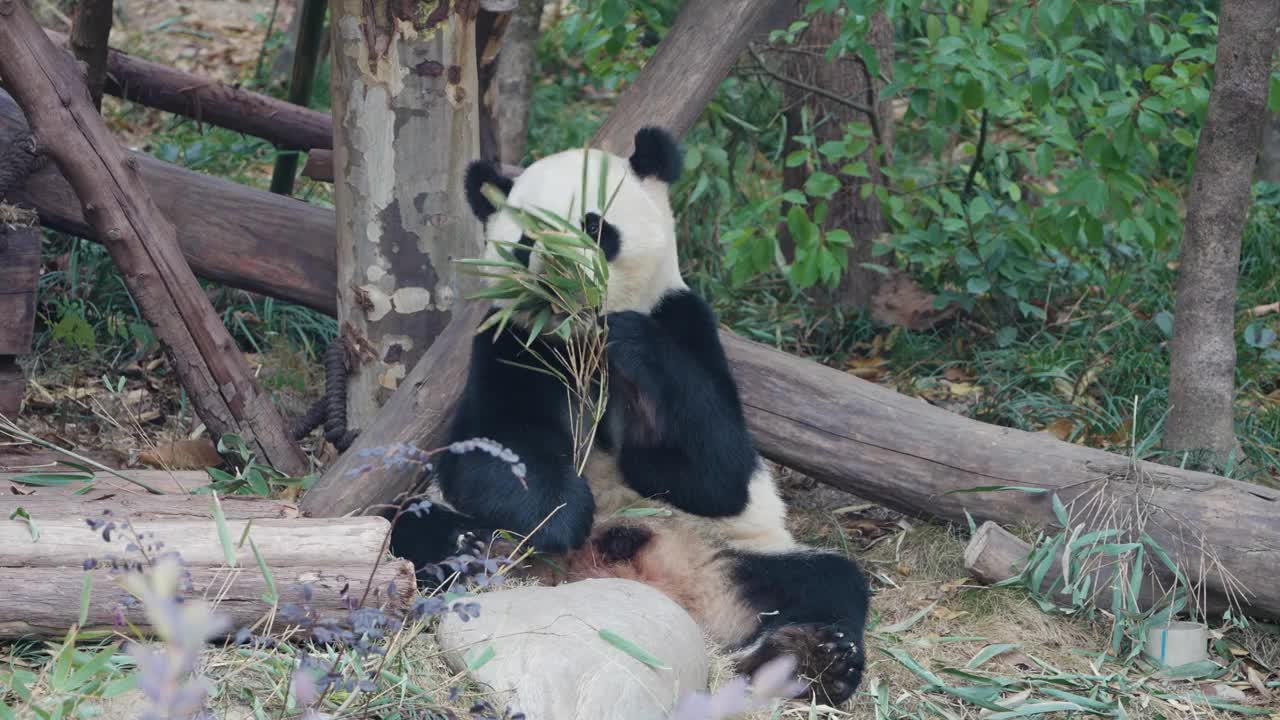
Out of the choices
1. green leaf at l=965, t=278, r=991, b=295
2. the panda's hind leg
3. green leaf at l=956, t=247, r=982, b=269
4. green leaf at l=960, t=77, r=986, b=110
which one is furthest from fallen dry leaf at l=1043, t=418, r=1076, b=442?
the panda's hind leg

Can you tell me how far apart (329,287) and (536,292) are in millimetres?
1179

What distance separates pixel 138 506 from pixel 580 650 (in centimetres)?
122

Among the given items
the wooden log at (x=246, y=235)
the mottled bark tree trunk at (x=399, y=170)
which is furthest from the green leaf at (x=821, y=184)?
the wooden log at (x=246, y=235)

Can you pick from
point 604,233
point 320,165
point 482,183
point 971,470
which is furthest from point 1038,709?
point 320,165

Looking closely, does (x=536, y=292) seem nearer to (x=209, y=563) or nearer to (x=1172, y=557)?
(x=209, y=563)

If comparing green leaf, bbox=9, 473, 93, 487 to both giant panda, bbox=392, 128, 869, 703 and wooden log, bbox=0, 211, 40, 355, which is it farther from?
giant panda, bbox=392, 128, 869, 703

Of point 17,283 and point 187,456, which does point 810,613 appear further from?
point 17,283

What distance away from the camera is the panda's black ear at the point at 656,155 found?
2912 mm

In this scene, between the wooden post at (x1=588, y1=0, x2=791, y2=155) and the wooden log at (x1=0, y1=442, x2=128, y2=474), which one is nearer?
the wooden log at (x1=0, y1=442, x2=128, y2=474)

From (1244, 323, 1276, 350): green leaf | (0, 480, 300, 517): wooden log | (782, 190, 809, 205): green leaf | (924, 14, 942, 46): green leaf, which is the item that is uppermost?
(924, 14, 942, 46): green leaf

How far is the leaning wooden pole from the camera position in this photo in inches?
121

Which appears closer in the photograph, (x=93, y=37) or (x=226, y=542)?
(x=226, y=542)

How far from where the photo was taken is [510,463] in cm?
289

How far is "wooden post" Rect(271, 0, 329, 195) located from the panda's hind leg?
8.75 feet
